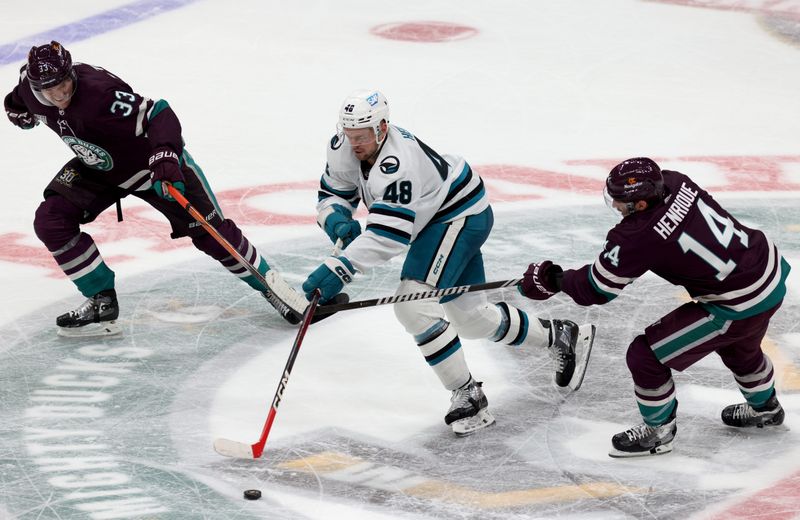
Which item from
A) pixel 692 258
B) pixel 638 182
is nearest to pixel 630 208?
pixel 638 182

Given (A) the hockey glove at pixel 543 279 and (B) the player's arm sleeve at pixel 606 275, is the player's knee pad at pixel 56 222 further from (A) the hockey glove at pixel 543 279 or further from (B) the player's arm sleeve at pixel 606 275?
(B) the player's arm sleeve at pixel 606 275

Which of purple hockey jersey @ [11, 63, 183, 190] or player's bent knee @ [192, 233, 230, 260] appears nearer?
purple hockey jersey @ [11, 63, 183, 190]

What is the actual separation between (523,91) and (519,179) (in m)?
1.46

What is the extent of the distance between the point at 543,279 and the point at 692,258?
0.47m

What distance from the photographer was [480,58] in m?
8.27

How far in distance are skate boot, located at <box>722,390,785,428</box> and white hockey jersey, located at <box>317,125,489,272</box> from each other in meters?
1.03

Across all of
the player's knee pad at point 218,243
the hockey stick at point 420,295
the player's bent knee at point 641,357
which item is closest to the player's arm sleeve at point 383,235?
the hockey stick at point 420,295

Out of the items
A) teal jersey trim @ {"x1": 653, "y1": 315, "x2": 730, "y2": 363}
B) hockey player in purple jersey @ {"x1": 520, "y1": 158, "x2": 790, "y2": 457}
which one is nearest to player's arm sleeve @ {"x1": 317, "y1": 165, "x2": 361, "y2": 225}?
hockey player in purple jersey @ {"x1": 520, "y1": 158, "x2": 790, "y2": 457}

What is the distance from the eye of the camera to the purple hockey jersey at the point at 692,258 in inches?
135

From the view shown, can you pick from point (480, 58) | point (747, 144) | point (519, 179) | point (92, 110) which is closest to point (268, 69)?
point (480, 58)

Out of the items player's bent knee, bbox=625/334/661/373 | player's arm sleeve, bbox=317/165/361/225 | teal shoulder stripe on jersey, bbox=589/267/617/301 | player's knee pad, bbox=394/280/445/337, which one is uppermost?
player's arm sleeve, bbox=317/165/361/225

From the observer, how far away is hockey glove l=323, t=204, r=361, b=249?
4023mm

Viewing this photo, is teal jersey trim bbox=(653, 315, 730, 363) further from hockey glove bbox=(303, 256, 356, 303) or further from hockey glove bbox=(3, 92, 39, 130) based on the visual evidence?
hockey glove bbox=(3, 92, 39, 130)

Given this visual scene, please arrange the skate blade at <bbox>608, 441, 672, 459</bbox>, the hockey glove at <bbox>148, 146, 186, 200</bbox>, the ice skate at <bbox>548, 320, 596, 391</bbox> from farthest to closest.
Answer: the hockey glove at <bbox>148, 146, 186, 200</bbox> < the ice skate at <bbox>548, 320, 596, 391</bbox> < the skate blade at <bbox>608, 441, 672, 459</bbox>
